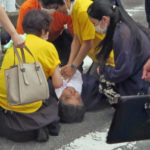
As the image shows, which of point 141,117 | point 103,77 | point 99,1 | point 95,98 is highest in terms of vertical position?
point 99,1

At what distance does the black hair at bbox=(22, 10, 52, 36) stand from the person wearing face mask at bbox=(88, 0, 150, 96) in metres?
Answer: 0.44

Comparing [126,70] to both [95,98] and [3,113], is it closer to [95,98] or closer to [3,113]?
[95,98]

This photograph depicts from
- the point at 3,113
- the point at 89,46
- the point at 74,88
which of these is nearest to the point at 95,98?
the point at 74,88

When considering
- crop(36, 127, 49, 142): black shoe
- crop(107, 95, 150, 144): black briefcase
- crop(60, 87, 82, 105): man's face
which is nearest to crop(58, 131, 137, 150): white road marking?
crop(36, 127, 49, 142): black shoe

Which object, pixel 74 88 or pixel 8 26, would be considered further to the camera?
pixel 74 88

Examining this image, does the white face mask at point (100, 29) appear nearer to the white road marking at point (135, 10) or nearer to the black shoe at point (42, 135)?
the black shoe at point (42, 135)

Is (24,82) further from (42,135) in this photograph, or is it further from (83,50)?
(83,50)

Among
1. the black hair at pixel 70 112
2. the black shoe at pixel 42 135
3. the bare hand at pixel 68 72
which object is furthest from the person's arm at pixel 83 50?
the black shoe at pixel 42 135

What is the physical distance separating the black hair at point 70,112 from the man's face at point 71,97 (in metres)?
0.05

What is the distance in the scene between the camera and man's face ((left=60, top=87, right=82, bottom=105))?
3.65 meters

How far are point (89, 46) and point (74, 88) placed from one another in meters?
0.50

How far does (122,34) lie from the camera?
3.33 metres

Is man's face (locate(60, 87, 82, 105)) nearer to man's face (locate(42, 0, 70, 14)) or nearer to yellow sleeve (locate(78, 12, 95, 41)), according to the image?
yellow sleeve (locate(78, 12, 95, 41))

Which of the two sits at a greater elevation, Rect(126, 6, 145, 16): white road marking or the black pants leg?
the black pants leg
